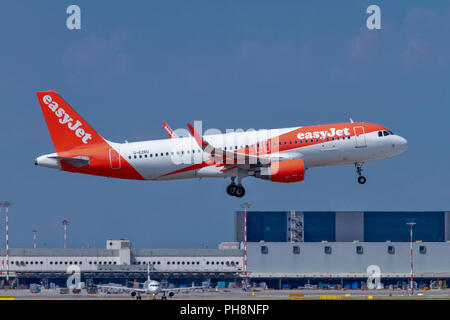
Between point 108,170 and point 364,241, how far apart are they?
119085mm

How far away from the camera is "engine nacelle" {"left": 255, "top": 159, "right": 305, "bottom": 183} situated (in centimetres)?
7625

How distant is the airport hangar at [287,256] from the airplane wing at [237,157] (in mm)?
90852

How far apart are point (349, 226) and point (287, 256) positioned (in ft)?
85.5

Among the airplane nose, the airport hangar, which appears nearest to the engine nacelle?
the airplane nose

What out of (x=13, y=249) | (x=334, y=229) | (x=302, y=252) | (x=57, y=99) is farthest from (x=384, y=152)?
(x=13, y=249)

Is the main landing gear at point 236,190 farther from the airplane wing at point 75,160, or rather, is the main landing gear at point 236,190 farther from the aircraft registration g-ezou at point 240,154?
the airplane wing at point 75,160

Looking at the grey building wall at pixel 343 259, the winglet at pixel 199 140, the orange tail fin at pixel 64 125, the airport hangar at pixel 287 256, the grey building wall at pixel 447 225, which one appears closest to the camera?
the winglet at pixel 199 140

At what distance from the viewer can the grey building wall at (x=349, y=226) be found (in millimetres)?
189250

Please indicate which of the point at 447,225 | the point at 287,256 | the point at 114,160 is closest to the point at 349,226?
the point at 447,225

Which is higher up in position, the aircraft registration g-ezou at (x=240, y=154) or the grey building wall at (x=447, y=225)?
the aircraft registration g-ezou at (x=240, y=154)

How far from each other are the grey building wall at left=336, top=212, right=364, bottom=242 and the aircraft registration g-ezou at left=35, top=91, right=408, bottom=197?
365ft

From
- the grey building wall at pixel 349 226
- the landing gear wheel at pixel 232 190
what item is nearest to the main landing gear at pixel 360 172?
the landing gear wheel at pixel 232 190

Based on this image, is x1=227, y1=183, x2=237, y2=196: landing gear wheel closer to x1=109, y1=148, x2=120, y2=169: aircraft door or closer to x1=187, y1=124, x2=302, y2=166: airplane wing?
x1=187, y1=124, x2=302, y2=166: airplane wing
